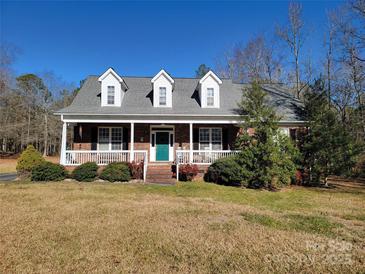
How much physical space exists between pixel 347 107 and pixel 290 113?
13.9 meters

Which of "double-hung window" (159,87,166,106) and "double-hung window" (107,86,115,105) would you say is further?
"double-hung window" (159,87,166,106)

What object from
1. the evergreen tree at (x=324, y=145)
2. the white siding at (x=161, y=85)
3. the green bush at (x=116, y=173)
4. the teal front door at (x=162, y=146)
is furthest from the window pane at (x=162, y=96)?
the evergreen tree at (x=324, y=145)

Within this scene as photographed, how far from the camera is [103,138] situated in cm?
1504

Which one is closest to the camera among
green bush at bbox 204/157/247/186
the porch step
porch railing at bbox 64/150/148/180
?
green bush at bbox 204/157/247/186

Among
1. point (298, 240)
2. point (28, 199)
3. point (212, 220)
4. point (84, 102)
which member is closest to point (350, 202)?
point (298, 240)

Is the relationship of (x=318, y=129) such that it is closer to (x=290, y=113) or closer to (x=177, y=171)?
(x=290, y=113)

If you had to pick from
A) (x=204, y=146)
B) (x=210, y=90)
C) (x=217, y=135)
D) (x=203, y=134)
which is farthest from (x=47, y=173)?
(x=210, y=90)

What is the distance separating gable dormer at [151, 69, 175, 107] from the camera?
50.3 feet

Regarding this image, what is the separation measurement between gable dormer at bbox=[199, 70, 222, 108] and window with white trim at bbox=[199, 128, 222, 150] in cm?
173

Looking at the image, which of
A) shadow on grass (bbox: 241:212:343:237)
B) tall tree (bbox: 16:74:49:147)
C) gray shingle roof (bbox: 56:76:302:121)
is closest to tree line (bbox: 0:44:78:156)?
tall tree (bbox: 16:74:49:147)

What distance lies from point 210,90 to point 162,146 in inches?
202

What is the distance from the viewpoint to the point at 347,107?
24.6 m

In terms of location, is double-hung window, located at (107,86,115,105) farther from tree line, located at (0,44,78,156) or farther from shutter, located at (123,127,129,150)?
tree line, located at (0,44,78,156)

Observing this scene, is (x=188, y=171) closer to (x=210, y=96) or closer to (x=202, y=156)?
(x=202, y=156)
